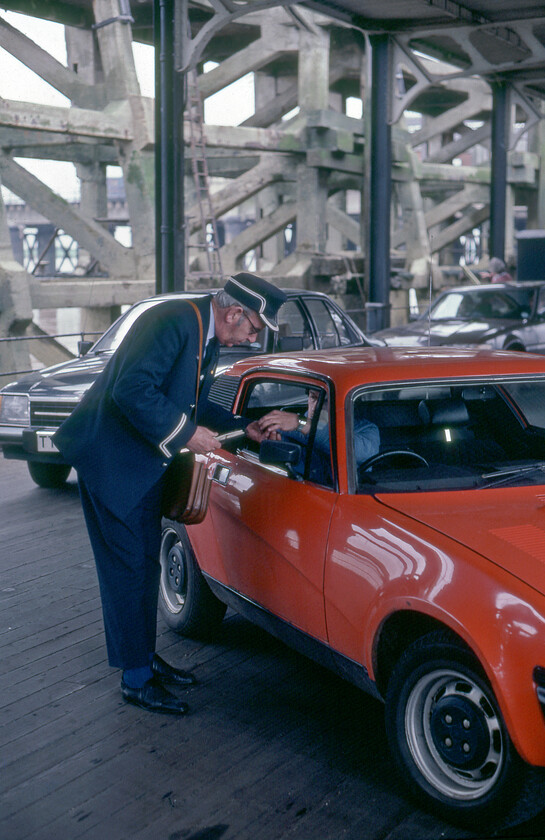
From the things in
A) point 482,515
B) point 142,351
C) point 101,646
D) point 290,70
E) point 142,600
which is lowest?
point 101,646

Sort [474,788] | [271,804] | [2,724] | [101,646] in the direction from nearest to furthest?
[474,788]
[271,804]
[2,724]
[101,646]

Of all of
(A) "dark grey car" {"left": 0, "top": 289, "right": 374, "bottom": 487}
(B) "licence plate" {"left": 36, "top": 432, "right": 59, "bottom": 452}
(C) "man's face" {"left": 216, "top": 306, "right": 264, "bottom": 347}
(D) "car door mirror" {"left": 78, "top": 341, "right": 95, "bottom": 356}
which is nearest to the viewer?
(C) "man's face" {"left": 216, "top": 306, "right": 264, "bottom": 347}

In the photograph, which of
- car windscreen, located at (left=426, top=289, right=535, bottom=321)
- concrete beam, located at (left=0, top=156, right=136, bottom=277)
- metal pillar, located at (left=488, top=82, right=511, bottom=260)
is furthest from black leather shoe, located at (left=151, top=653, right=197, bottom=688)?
metal pillar, located at (left=488, top=82, right=511, bottom=260)

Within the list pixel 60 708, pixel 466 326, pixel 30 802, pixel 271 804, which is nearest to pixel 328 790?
pixel 271 804

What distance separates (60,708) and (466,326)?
11.5 m

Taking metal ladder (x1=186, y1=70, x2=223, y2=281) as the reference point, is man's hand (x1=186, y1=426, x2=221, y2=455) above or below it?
below

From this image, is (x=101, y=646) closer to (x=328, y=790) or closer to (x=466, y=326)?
(x=328, y=790)

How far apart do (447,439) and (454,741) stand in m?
1.55

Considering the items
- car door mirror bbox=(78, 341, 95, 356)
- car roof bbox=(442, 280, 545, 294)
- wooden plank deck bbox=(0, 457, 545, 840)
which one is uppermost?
car roof bbox=(442, 280, 545, 294)

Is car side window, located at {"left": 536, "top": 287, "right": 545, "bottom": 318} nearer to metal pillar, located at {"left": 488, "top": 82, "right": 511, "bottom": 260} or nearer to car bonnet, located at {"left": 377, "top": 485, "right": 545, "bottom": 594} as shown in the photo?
car bonnet, located at {"left": 377, "top": 485, "right": 545, "bottom": 594}

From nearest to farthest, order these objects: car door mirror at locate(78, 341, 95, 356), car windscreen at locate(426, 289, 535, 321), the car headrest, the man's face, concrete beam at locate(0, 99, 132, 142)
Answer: the man's face, the car headrest, car door mirror at locate(78, 341, 95, 356), car windscreen at locate(426, 289, 535, 321), concrete beam at locate(0, 99, 132, 142)

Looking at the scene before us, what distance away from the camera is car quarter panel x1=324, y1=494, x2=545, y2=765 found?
2.68 meters

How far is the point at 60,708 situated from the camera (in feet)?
13.3

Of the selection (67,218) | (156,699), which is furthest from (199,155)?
(156,699)
